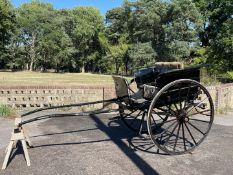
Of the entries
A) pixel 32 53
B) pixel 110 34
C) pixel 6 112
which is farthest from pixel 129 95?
pixel 32 53

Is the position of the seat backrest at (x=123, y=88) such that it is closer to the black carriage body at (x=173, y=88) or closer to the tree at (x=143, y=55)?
the black carriage body at (x=173, y=88)

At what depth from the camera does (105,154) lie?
6.86 meters

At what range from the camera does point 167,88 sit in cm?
627

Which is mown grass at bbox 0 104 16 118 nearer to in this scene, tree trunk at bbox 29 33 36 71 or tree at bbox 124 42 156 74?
tree at bbox 124 42 156 74

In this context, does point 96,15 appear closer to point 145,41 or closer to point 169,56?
point 145,41

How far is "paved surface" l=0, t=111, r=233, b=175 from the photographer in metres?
6.03

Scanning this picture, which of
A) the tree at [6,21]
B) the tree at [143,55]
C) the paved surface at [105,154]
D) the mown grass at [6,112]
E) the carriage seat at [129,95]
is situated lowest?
the paved surface at [105,154]

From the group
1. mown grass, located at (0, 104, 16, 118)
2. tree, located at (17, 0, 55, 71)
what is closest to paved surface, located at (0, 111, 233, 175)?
→ mown grass, located at (0, 104, 16, 118)

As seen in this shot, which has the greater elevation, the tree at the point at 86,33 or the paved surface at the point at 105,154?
the tree at the point at 86,33

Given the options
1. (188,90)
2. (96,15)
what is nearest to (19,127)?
(188,90)

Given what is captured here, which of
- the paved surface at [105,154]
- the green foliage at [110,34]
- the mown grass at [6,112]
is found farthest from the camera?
the green foliage at [110,34]

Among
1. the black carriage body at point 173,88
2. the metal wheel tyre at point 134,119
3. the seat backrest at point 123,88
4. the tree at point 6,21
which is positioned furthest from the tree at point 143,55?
the black carriage body at point 173,88

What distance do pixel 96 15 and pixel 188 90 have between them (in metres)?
69.5

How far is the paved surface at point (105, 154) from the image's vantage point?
6.03m
